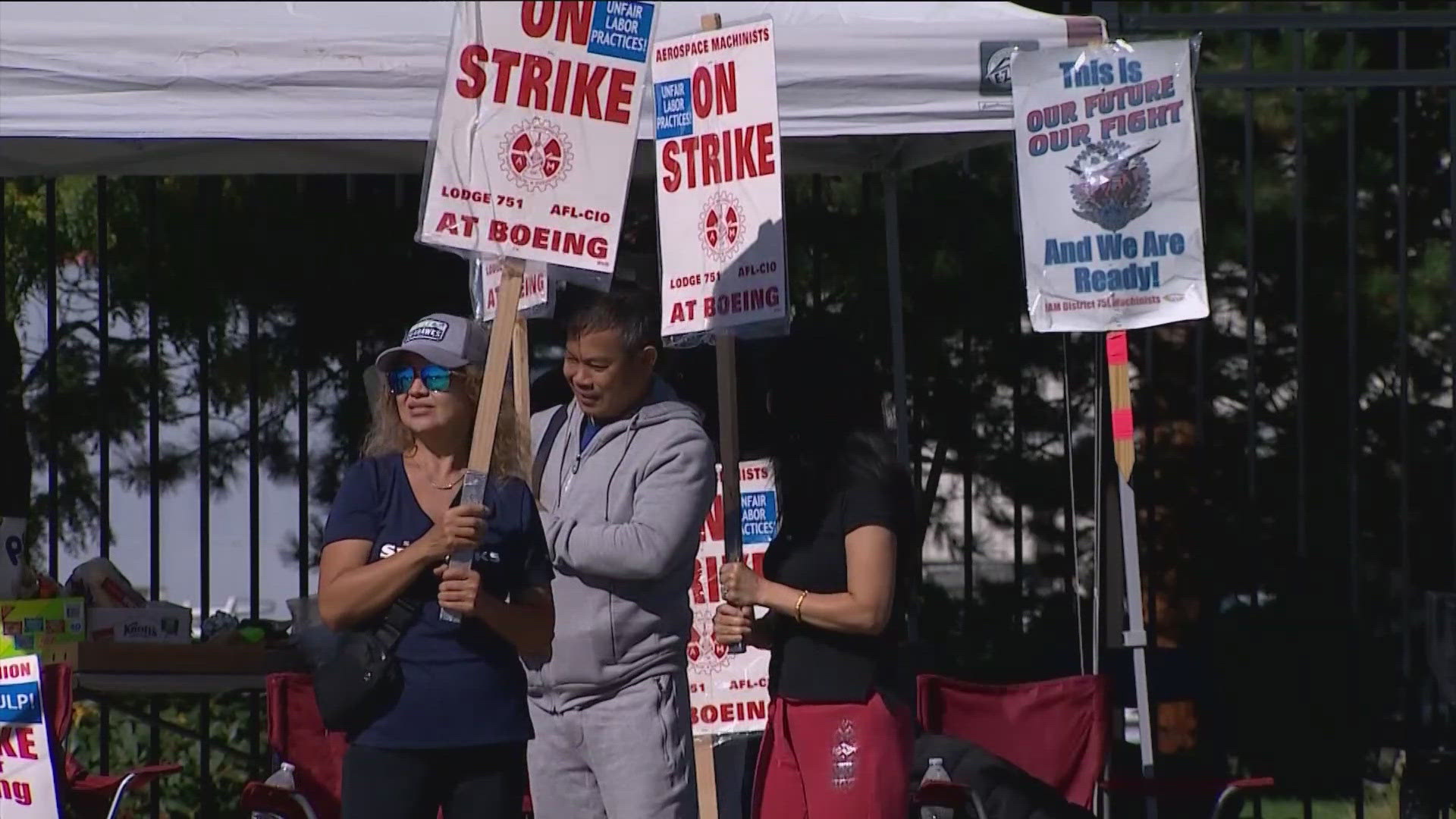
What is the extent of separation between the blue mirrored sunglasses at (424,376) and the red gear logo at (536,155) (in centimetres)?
41

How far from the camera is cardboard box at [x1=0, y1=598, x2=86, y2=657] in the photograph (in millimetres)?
4484

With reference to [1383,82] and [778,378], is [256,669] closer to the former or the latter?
[778,378]

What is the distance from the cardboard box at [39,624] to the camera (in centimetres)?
448

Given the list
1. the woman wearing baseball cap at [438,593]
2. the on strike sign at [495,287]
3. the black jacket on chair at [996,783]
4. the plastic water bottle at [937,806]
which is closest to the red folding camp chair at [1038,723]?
the black jacket on chair at [996,783]

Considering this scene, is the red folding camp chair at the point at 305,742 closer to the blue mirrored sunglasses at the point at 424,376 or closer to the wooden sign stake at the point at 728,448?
the wooden sign stake at the point at 728,448

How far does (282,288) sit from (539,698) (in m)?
2.68

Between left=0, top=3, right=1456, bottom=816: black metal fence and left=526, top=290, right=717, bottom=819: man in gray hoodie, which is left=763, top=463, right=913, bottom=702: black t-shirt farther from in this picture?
left=0, top=3, right=1456, bottom=816: black metal fence

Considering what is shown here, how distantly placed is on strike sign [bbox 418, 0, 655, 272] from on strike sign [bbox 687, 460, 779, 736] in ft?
4.67

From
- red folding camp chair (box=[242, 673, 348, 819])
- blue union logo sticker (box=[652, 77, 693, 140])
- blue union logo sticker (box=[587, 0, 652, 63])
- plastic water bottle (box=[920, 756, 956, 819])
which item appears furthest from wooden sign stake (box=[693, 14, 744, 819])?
red folding camp chair (box=[242, 673, 348, 819])

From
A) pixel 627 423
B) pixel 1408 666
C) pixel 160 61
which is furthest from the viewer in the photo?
pixel 1408 666

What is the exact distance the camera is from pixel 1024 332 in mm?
6555

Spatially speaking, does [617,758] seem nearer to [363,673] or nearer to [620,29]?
[363,673]

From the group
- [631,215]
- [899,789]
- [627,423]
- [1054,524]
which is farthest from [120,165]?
[1054,524]

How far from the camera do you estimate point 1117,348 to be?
14.8 feet
